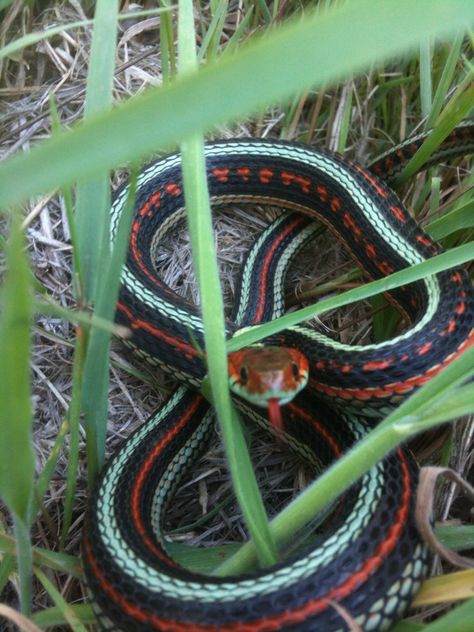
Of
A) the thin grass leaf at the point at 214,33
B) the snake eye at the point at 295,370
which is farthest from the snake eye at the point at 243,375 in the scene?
the thin grass leaf at the point at 214,33

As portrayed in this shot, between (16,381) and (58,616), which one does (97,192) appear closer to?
(16,381)

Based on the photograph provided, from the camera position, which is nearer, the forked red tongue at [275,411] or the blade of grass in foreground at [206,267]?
the blade of grass in foreground at [206,267]

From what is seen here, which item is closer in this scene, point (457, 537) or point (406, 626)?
point (406, 626)

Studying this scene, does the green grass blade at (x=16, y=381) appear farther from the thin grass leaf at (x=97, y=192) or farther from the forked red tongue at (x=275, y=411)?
the forked red tongue at (x=275, y=411)

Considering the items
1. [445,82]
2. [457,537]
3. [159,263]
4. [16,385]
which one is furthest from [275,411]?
[445,82]

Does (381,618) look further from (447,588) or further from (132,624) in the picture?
(132,624)
